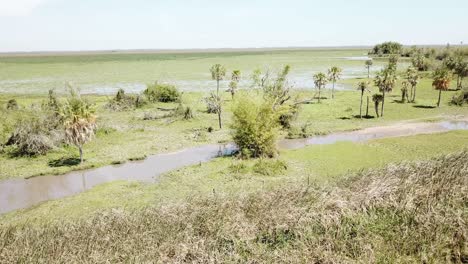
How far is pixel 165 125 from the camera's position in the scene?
50.8m

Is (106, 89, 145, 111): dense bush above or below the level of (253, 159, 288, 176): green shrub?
above

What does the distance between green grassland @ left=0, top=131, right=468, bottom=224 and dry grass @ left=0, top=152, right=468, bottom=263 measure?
8054 millimetres

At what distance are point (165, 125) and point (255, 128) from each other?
1849cm

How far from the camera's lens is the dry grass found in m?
10.6

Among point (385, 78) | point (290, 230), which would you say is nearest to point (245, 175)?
point (290, 230)

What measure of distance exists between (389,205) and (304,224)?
294cm

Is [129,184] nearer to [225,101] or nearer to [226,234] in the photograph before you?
[226,234]

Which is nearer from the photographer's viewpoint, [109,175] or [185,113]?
[109,175]

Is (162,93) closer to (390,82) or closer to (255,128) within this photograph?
(255,128)

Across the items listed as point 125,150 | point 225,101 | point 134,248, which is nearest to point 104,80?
point 225,101

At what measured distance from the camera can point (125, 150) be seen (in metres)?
39.2

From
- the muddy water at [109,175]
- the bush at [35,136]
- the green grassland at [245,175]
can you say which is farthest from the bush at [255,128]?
the bush at [35,136]

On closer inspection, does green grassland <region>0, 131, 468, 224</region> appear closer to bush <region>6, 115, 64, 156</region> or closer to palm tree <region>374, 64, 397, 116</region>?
bush <region>6, 115, 64, 156</region>

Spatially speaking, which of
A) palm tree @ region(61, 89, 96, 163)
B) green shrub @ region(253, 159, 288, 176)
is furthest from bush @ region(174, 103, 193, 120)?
green shrub @ region(253, 159, 288, 176)
